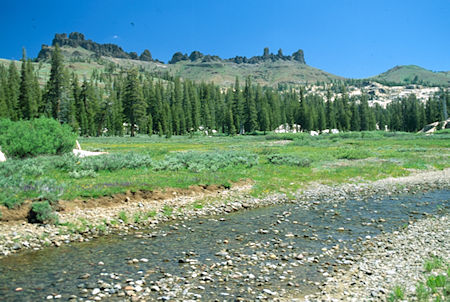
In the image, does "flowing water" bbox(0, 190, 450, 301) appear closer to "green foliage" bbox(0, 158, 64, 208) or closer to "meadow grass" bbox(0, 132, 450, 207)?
"green foliage" bbox(0, 158, 64, 208)

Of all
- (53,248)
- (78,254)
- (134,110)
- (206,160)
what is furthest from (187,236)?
(134,110)

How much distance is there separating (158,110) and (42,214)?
341 ft

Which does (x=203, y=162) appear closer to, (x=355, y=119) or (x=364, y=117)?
(x=355, y=119)

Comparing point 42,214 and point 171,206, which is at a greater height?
point 42,214

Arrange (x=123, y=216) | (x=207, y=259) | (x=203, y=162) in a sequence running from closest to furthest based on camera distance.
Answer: (x=207, y=259) → (x=123, y=216) → (x=203, y=162)

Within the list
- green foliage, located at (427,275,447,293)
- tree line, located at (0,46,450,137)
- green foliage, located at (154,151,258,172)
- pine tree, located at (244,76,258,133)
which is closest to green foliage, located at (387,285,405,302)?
green foliage, located at (427,275,447,293)

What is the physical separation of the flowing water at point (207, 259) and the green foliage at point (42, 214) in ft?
6.34

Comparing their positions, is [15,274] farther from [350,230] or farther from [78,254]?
[350,230]

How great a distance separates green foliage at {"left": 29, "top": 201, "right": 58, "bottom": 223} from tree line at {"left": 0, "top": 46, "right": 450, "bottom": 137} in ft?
226

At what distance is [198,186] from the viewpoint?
58.5ft

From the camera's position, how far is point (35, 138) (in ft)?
81.4

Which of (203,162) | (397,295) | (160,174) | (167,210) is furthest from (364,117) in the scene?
(397,295)

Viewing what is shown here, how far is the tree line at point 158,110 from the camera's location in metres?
78.1

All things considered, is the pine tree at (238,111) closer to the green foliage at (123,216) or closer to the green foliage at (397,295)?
the green foliage at (123,216)
